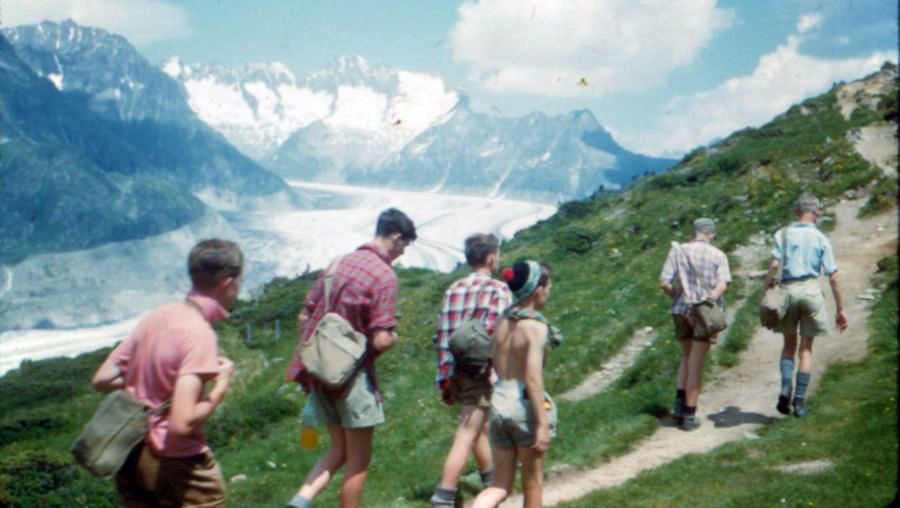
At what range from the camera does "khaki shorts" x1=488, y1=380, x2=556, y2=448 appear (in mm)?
5929

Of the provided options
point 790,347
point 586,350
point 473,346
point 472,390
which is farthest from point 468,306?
point 586,350

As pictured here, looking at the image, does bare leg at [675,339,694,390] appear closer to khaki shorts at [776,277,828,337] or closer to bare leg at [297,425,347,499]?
khaki shorts at [776,277,828,337]

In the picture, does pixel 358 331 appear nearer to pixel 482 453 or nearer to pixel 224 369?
pixel 224 369

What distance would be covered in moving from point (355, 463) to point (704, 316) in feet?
17.6

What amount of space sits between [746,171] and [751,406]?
2550 cm

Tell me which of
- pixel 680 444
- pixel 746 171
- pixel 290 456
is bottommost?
pixel 290 456

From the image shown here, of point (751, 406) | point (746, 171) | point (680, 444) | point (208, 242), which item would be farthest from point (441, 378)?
point (746, 171)

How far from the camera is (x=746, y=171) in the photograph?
3422 cm

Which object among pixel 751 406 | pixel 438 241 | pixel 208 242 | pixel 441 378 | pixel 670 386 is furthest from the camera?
pixel 438 241

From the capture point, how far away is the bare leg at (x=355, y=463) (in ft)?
20.9

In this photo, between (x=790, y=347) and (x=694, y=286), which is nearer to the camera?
(x=790, y=347)

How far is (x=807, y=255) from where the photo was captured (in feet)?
30.9

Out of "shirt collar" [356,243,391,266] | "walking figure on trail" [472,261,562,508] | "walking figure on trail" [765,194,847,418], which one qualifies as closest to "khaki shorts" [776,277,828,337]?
"walking figure on trail" [765,194,847,418]

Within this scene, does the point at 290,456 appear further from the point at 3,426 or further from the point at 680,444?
the point at 3,426
